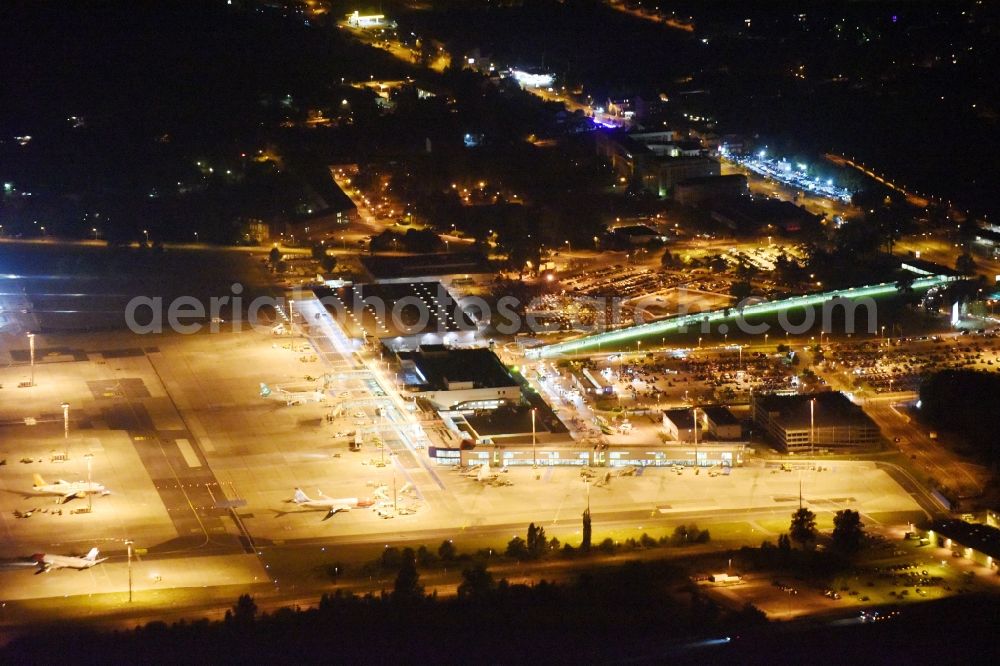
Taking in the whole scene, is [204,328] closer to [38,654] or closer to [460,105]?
[38,654]

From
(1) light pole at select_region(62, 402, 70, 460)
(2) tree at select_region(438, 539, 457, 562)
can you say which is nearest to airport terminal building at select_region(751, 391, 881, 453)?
(2) tree at select_region(438, 539, 457, 562)

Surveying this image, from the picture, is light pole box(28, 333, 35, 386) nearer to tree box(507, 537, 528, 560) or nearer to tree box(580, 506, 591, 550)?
tree box(507, 537, 528, 560)

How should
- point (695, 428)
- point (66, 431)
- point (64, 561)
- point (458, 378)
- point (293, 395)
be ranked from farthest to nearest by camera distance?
point (293, 395)
point (458, 378)
point (66, 431)
point (695, 428)
point (64, 561)

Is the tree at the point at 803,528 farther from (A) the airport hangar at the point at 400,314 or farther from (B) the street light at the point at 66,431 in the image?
(B) the street light at the point at 66,431

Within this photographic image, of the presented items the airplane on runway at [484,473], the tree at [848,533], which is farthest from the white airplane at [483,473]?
the tree at [848,533]

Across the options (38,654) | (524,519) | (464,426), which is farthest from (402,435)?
(38,654)

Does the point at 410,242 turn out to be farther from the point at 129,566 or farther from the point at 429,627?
the point at 429,627

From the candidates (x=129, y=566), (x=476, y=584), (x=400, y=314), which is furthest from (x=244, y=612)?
(x=400, y=314)
